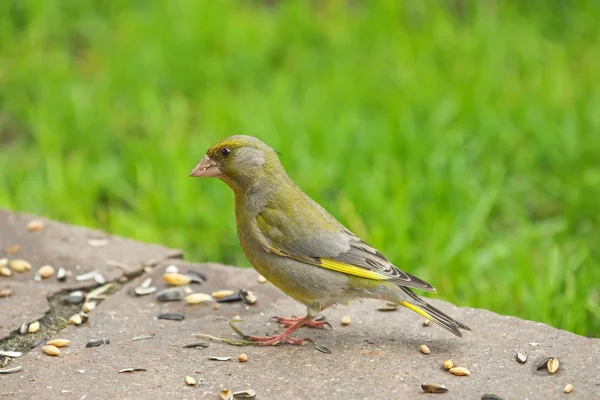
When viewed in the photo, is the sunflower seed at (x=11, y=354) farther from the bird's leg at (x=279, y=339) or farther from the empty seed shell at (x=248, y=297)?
the empty seed shell at (x=248, y=297)

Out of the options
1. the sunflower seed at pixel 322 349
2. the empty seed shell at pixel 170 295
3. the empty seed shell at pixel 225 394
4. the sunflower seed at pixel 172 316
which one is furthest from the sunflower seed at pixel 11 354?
the sunflower seed at pixel 322 349

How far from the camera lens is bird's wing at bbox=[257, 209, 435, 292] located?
11.7 feet

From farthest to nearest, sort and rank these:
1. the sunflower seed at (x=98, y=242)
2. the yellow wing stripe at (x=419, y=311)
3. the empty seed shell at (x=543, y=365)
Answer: the sunflower seed at (x=98, y=242), the yellow wing stripe at (x=419, y=311), the empty seed shell at (x=543, y=365)

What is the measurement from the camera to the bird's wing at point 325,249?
140 inches

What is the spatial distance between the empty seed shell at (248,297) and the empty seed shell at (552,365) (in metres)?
1.29

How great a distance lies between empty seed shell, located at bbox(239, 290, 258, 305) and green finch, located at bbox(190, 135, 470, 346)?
0.24 meters

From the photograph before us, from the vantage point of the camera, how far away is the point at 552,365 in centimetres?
319

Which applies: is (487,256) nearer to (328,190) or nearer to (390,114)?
(328,190)

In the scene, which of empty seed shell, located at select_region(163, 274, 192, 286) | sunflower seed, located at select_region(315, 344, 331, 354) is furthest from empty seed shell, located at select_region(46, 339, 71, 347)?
sunflower seed, located at select_region(315, 344, 331, 354)

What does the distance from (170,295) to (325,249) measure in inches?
28.9

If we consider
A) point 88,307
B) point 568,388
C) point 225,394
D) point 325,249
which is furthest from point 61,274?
point 568,388

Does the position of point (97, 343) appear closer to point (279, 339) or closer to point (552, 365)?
point (279, 339)

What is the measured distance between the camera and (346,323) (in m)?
3.71

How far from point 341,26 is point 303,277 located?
4.75 meters
